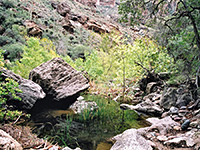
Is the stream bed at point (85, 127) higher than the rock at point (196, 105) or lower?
lower

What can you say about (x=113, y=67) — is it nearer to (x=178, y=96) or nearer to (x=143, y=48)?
(x=143, y=48)

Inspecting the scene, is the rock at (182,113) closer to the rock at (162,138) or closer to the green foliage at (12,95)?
the rock at (162,138)

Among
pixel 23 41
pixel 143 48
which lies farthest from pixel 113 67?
pixel 23 41

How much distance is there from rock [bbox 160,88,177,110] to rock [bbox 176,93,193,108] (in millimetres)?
239

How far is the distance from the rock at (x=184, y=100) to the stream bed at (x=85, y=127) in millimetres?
1543

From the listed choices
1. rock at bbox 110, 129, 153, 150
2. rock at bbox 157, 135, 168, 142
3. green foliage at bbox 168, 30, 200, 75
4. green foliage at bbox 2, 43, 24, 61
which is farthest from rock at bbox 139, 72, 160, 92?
green foliage at bbox 2, 43, 24, 61

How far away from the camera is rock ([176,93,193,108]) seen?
17.6 ft

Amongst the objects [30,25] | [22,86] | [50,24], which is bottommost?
[22,86]

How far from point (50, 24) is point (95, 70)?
17.3 metres

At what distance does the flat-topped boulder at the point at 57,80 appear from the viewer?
6.33 meters

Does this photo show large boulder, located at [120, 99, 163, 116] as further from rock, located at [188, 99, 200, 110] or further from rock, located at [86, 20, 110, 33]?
rock, located at [86, 20, 110, 33]

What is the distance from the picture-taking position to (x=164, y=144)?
3.26 m

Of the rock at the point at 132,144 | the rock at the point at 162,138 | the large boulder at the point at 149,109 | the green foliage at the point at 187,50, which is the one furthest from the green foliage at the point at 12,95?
the large boulder at the point at 149,109

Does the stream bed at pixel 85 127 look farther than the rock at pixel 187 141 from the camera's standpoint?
Yes
